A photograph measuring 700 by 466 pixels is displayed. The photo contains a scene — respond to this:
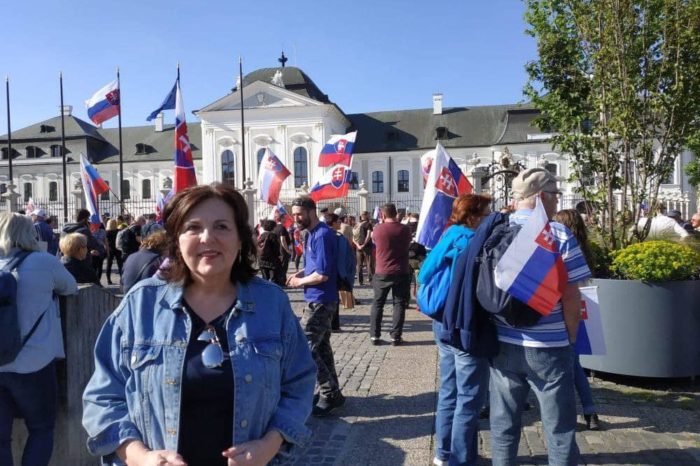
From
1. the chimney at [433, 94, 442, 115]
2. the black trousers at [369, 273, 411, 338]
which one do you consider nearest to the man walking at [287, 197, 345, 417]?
the black trousers at [369, 273, 411, 338]

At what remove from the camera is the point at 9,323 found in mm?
3125

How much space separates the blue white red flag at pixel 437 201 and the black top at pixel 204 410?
11.9 ft

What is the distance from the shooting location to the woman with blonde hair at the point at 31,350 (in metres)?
3.20

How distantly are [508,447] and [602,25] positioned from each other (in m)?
6.42

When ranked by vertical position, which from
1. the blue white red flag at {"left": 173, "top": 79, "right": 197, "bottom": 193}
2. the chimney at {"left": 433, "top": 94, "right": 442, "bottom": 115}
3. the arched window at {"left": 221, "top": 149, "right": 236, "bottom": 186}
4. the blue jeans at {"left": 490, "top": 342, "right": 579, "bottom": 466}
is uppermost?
the chimney at {"left": 433, "top": 94, "right": 442, "bottom": 115}

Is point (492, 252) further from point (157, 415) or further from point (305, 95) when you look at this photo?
point (305, 95)

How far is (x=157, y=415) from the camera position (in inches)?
74.0

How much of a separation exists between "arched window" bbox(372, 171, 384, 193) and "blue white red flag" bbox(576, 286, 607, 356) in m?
48.4

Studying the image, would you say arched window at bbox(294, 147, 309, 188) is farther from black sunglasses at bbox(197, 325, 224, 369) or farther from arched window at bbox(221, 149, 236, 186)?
black sunglasses at bbox(197, 325, 224, 369)

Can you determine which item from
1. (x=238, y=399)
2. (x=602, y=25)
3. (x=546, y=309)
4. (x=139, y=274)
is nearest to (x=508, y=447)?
(x=546, y=309)

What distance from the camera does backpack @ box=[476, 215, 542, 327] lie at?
2994 millimetres

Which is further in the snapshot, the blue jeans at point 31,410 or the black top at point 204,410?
the blue jeans at point 31,410

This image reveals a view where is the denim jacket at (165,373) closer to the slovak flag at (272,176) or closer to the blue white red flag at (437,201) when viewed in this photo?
the blue white red flag at (437,201)

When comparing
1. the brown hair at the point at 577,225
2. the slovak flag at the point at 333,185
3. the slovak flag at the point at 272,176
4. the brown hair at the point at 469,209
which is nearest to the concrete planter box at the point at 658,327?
the brown hair at the point at 577,225
